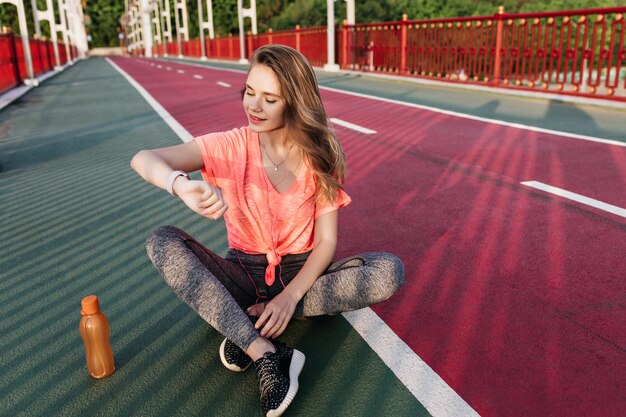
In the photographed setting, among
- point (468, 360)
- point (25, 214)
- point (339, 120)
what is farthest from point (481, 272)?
point (339, 120)

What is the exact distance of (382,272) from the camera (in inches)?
98.5

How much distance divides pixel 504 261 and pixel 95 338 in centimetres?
239

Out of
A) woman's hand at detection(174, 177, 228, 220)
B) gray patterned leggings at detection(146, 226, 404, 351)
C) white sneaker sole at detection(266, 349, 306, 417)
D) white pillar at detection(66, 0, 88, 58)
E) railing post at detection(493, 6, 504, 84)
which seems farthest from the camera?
white pillar at detection(66, 0, 88, 58)

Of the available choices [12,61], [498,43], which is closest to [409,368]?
[498,43]

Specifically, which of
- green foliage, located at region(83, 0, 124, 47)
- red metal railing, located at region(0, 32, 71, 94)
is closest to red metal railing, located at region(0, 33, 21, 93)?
red metal railing, located at region(0, 32, 71, 94)

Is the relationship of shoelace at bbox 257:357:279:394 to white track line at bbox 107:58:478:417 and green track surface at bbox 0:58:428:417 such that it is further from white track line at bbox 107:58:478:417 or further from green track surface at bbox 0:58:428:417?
white track line at bbox 107:58:478:417

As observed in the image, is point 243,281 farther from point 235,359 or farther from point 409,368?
point 409,368

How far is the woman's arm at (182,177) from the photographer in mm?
1950

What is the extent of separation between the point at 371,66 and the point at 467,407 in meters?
20.1

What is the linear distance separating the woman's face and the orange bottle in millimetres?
985

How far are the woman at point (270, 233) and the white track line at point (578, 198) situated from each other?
268 cm

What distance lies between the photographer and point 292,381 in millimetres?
2180

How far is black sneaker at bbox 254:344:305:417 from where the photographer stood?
2.07 meters

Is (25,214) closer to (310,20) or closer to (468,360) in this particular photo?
(468,360)
